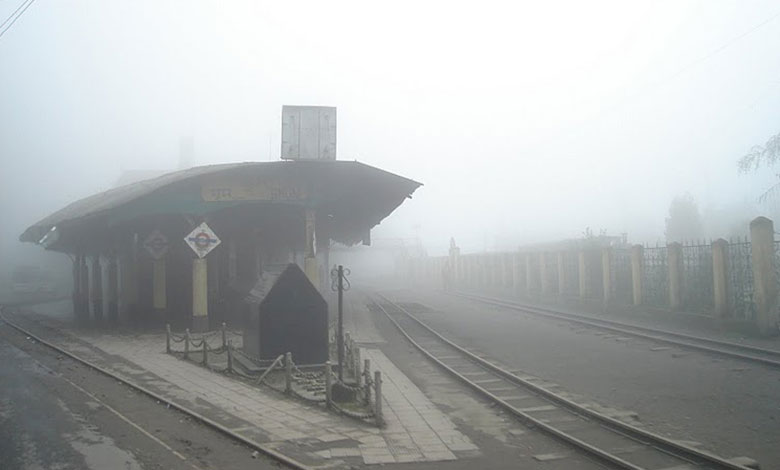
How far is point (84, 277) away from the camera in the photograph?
28703 millimetres

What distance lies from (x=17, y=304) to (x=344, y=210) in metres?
25.2

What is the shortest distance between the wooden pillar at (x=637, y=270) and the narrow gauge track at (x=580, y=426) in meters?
10.1

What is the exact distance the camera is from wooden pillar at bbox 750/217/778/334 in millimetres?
15609

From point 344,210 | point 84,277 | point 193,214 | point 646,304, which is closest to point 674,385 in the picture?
point 646,304

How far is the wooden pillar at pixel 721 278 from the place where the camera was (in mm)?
17312

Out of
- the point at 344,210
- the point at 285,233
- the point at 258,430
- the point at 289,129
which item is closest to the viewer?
the point at 258,430

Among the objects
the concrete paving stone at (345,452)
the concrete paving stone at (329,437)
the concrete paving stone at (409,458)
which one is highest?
the concrete paving stone at (329,437)

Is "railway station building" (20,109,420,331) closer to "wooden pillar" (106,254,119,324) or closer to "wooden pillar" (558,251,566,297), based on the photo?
"wooden pillar" (106,254,119,324)

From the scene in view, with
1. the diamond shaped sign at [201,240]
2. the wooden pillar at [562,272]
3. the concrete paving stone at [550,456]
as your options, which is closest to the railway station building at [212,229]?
the diamond shaped sign at [201,240]

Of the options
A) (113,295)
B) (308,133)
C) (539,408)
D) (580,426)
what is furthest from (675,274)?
(113,295)

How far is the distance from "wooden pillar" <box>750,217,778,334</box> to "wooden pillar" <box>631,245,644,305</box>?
5.70m

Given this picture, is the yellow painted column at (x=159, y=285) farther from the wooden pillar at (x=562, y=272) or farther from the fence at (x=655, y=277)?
the wooden pillar at (x=562, y=272)

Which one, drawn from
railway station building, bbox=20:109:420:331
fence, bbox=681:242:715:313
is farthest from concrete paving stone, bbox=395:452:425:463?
fence, bbox=681:242:715:313

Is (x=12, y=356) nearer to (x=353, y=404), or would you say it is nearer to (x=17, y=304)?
(x=353, y=404)
